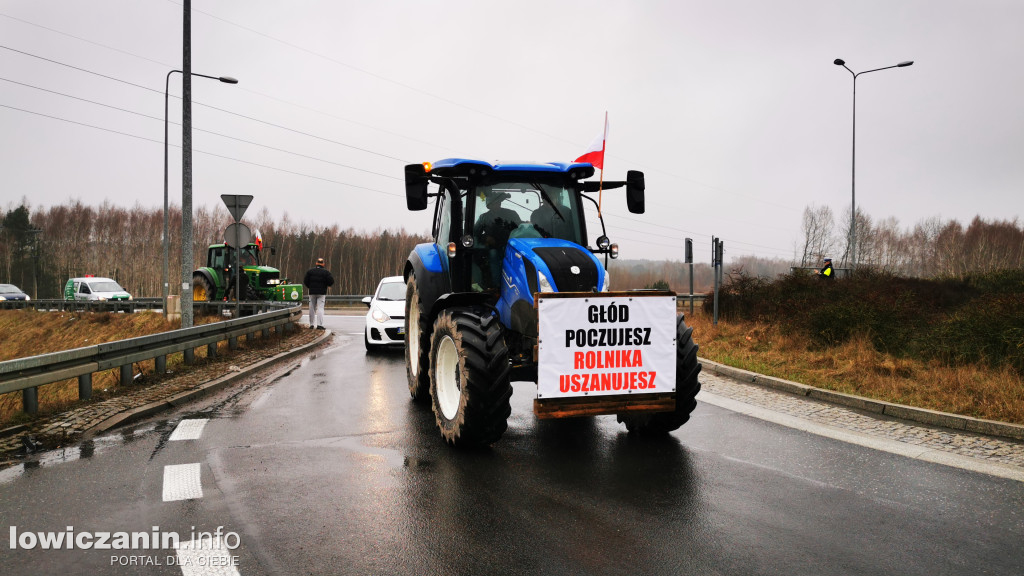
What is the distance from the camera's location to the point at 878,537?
4078 mm

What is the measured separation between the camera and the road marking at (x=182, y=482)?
472 cm

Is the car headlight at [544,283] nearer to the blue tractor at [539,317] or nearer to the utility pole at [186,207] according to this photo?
the blue tractor at [539,317]

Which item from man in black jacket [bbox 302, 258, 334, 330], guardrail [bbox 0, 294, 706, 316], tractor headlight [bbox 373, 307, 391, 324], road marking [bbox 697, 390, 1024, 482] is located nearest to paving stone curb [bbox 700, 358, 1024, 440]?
road marking [bbox 697, 390, 1024, 482]

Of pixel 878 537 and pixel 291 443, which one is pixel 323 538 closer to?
pixel 291 443

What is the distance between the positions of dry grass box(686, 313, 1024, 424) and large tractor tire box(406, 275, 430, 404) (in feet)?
18.4

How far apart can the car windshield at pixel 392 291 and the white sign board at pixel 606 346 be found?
964cm

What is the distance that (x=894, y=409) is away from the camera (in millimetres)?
8086

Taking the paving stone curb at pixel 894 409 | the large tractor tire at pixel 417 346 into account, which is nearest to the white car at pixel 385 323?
the large tractor tire at pixel 417 346

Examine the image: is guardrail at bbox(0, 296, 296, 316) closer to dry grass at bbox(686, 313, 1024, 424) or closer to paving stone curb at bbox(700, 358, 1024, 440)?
dry grass at bbox(686, 313, 1024, 424)

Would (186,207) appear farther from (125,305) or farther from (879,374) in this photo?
(125,305)

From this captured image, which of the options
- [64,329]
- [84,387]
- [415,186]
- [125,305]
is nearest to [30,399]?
[84,387]

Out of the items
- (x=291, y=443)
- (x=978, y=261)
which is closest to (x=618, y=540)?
(x=291, y=443)

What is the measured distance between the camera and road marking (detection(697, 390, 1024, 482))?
18.8 ft

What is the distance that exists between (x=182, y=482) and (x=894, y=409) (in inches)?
298
